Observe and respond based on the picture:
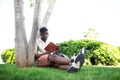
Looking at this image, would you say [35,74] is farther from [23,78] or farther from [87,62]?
[87,62]

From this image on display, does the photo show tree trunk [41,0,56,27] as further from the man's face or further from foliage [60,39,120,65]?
foliage [60,39,120,65]

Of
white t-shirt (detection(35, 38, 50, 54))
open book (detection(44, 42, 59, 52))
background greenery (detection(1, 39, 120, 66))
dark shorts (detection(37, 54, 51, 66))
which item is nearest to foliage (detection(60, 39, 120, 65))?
background greenery (detection(1, 39, 120, 66))

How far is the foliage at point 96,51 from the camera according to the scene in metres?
18.1

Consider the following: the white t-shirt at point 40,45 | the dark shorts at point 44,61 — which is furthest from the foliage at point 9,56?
the dark shorts at point 44,61

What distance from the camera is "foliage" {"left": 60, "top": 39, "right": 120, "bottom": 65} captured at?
18.1m

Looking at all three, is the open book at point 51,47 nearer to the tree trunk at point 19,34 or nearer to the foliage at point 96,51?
the tree trunk at point 19,34

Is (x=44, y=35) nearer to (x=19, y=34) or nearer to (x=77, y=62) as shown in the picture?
(x=19, y=34)

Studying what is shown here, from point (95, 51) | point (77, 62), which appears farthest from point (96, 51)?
point (77, 62)

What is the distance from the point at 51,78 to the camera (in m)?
7.12

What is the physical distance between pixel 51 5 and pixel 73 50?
21.3ft

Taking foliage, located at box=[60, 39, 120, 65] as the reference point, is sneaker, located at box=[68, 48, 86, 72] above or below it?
below

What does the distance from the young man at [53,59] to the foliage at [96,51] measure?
8674 millimetres

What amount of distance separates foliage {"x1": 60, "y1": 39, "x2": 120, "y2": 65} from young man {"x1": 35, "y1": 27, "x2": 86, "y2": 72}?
8674mm

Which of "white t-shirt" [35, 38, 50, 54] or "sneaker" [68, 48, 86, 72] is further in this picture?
"white t-shirt" [35, 38, 50, 54]
